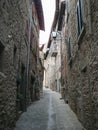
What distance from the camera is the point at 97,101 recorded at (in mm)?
4414

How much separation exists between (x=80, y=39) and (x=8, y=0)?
8.48 feet

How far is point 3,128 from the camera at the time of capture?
15.8 feet

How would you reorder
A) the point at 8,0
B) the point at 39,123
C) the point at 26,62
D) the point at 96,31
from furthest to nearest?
the point at 26,62 < the point at 39,123 < the point at 8,0 < the point at 96,31

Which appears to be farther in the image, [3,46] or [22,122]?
[22,122]

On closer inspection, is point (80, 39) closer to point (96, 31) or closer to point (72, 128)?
point (96, 31)

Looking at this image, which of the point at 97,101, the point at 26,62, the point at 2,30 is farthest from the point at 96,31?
the point at 26,62

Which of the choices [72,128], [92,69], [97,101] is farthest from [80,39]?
[72,128]

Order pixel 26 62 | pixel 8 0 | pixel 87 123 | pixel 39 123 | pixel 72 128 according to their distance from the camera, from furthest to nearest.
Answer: pixel 26 62 < pixel 39 123 < pixel 72 128 < pixel 87 123 < pixel 8 0

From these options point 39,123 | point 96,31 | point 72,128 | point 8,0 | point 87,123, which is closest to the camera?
point 96,31

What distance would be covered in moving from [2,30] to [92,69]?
245 cm

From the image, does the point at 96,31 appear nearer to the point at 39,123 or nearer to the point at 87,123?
the point at 87,123

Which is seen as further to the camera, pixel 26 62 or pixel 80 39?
pixel 26 62

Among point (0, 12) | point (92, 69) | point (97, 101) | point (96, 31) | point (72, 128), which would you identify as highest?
point (0, 12)

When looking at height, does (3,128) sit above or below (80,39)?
below
